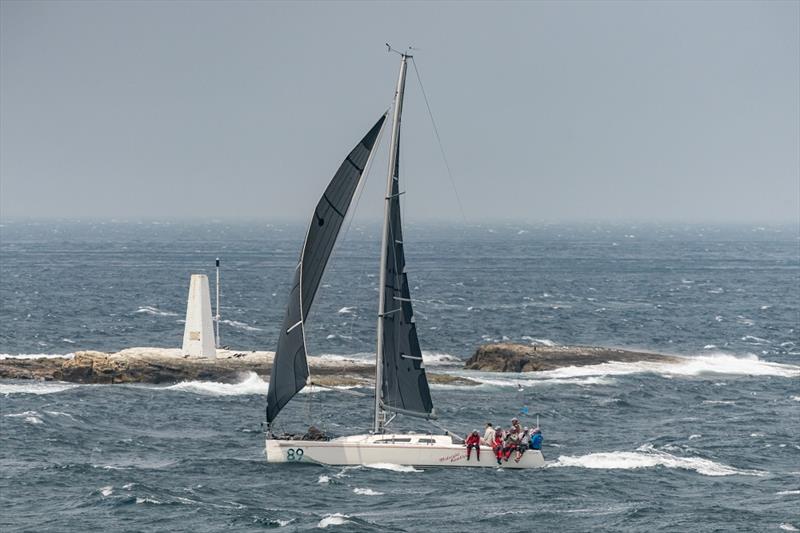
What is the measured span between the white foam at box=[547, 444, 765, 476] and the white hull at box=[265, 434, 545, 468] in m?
3.10

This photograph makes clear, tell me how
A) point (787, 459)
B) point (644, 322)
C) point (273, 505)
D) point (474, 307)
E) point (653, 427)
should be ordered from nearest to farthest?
point (273, 505), point (787, 459), point (653, 427), point (644, 322), point (474, 307)

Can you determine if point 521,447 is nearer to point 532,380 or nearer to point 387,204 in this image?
point 387,204

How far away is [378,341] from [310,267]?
3337mm

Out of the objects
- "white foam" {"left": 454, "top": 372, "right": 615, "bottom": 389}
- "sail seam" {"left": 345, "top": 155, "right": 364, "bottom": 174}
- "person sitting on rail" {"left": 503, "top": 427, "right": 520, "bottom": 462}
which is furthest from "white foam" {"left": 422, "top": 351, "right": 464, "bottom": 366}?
"sail seam" {"left": 345, "top": 155, "right": 364, "bottom": 174}

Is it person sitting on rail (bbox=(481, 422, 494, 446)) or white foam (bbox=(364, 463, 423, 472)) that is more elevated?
person sitting on rail (bbox=(481, 422, 494, 446))

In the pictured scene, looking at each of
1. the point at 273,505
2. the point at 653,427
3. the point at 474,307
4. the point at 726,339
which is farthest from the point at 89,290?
the point at 273,505

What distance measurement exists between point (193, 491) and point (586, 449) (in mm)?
15685

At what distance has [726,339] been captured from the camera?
9306 centimetres

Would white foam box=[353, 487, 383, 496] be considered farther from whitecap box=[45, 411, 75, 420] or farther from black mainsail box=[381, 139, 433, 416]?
whitecap box=[45, 411, 75, 420]

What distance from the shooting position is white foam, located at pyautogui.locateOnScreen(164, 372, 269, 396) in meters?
62.0

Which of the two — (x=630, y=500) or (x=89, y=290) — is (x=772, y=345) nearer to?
(x=630, y=500)

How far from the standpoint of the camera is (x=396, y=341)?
45250mm

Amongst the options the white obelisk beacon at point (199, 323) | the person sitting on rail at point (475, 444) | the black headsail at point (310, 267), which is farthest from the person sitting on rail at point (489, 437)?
the white obelisk beacon at point (199, 323)

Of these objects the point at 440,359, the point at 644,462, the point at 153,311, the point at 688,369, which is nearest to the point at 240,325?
the point at 153,311
